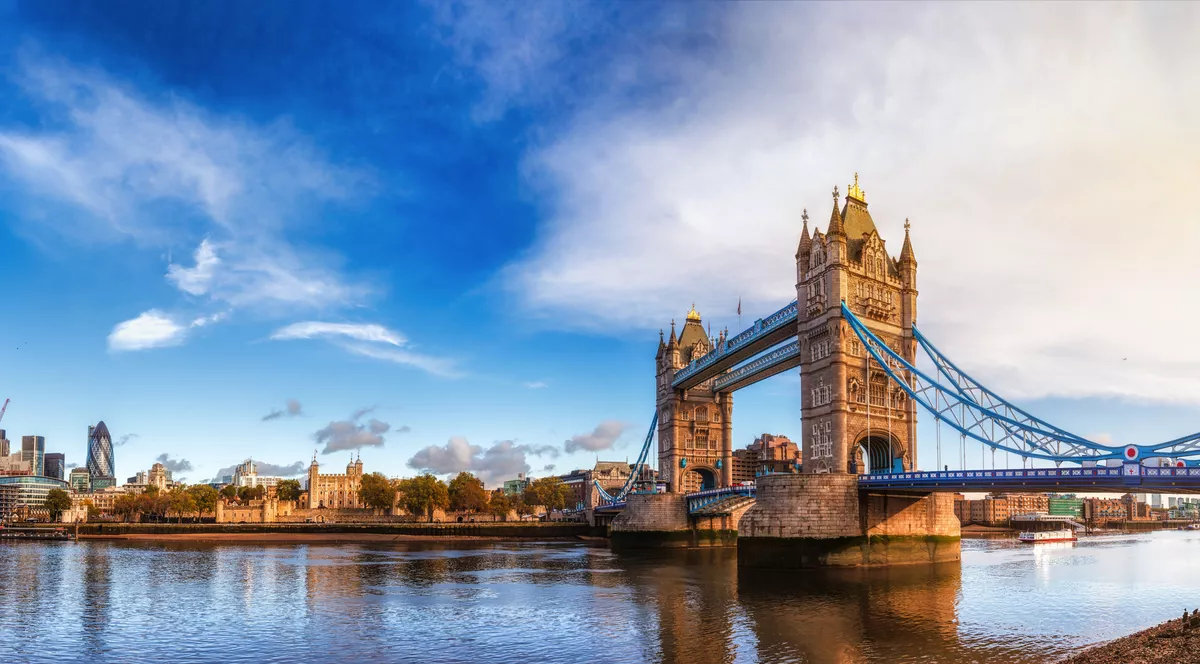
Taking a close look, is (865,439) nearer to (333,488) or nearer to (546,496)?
(546,496)

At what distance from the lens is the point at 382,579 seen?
176 feet

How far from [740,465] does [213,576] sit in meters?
147

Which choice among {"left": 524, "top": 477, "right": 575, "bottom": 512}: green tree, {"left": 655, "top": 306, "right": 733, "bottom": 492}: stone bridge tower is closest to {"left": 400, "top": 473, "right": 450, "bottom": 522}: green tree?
{"left": 524, "top": 477, "right": 575, "bottom": 512}: green tree

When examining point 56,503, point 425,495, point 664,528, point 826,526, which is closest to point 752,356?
point 664,528

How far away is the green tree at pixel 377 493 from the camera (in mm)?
145250

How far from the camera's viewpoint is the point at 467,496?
149 meters

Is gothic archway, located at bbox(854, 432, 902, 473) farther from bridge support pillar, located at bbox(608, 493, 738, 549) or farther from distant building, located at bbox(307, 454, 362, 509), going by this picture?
distant building, located at bbox(307, 454, 362, 509)

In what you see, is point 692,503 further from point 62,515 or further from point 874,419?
point 62,515

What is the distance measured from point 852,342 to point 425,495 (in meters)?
93.4

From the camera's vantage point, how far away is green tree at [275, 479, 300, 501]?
586ft

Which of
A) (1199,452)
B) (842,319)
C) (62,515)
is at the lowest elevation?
(62,515)

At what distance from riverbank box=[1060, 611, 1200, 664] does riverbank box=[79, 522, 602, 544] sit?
9105 cm

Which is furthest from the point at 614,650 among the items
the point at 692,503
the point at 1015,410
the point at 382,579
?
the point at 692,503

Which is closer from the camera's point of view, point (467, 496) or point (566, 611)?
point (566, 611)
